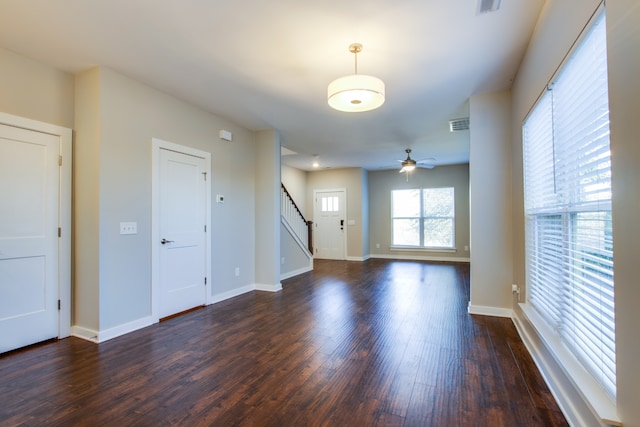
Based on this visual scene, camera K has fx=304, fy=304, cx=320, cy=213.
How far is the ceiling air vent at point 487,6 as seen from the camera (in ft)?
7.09

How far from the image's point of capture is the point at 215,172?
4.48 meters

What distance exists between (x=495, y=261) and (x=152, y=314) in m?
4.16

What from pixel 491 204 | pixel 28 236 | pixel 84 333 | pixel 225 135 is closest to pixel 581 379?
pixel 491 204

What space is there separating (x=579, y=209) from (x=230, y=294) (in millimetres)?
4358

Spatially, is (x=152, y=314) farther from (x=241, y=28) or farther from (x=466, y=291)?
(x=466, y=291)

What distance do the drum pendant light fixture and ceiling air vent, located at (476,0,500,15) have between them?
0.83m

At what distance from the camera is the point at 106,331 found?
308cm

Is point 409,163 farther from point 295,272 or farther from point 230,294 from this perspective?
point 230,294

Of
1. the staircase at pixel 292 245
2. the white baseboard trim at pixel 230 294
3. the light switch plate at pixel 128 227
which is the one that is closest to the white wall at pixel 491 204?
the white baseboard trim at pixel 230 294

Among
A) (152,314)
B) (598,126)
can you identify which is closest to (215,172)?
(152,314)

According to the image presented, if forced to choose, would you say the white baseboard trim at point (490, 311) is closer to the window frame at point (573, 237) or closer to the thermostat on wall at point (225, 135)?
the window frame at point (573, 237)

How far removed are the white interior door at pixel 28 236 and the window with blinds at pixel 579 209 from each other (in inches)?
174

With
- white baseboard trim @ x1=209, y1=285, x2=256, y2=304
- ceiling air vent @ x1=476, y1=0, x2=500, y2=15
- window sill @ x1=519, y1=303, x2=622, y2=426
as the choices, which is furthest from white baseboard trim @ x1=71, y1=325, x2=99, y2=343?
ceiling air vent @ x1=476, y1=0, x2=500, y2=15

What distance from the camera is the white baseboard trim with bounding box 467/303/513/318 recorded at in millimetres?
3688
